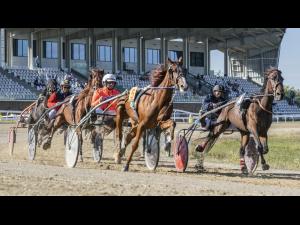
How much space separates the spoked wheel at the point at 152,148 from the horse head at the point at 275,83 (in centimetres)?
229

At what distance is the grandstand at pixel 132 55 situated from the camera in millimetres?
48781

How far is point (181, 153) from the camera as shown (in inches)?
484

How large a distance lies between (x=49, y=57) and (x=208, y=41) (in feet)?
61.0

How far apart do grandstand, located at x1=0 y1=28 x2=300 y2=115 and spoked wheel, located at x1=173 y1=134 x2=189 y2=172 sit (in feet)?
99.8

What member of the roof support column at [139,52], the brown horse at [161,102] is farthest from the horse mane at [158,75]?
the roof support column at [139,52]

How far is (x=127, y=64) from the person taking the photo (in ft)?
197

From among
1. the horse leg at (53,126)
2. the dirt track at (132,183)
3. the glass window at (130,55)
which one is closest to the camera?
the dirt track at (132,183)

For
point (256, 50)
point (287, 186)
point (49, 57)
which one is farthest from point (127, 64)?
point (287, 186)

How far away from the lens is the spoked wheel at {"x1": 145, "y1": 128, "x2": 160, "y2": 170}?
494 inches

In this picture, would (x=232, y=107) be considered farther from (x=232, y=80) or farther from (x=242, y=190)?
(x=232, y=80)

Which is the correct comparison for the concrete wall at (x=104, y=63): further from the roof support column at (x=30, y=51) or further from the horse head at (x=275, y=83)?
the horse head at (x=275, y=83)

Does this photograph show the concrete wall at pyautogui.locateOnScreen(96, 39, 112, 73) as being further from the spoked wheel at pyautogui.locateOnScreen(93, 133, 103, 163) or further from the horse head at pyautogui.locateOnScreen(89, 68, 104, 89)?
the horse head at pyautogui.locateOnScreen(89, 68, 104, 89)

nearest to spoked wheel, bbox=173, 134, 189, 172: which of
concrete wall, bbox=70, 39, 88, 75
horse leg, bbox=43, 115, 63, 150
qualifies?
horse leg, bbox=43, 115, 63, 150

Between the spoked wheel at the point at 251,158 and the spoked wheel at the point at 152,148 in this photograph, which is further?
the spoked wheel at the point at 251,158
